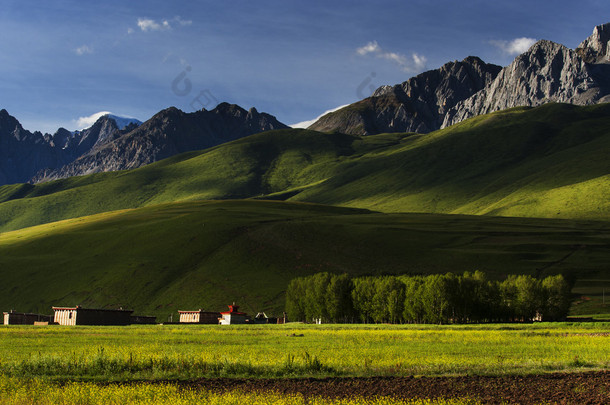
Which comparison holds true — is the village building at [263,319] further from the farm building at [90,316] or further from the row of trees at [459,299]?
the farm building at [90,316]

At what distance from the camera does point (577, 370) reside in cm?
3666

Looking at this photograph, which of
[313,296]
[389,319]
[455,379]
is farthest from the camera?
[313,296]

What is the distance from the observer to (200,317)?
470ft

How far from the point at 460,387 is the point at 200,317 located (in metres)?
118

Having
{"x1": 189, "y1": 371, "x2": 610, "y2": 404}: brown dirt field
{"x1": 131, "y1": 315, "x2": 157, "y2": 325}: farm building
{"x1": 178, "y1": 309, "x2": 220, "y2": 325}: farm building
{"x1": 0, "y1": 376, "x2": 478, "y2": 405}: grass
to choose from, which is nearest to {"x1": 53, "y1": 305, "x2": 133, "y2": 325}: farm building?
{"x1": 131, "y1": 315, "x2": 157, "y2": 325}: farm building

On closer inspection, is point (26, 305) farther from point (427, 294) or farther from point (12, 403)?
point (12, 403)

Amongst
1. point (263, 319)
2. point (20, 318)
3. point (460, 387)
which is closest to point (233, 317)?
point (263, 319)

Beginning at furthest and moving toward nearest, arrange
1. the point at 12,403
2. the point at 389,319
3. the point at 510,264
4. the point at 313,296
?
1. the point at 510,264
2. the point at 313,296
3. the point at 389,319
4. the point at 12,403

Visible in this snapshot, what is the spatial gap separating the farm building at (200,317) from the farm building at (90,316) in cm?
1650

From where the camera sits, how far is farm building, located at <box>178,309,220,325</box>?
143 m

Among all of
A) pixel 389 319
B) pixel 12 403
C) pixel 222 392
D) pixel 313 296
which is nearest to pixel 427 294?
pixel 389 319

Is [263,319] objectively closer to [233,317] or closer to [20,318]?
[233,317]

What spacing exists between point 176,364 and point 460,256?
15566 centimetres

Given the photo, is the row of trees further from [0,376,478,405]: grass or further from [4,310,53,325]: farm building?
[0,376,478,405]: grass
